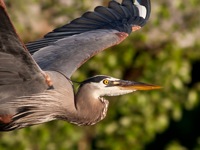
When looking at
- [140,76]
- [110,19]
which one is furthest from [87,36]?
[140,76]

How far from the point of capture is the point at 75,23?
7.28 metres

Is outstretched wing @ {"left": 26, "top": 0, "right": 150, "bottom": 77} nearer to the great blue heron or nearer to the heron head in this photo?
the great blue heron

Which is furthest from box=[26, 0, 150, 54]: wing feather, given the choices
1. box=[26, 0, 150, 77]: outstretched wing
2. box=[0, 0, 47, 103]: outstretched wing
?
box=[0, 0, 47, 103]: outstretched wing

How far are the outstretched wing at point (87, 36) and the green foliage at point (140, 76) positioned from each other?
1286mm

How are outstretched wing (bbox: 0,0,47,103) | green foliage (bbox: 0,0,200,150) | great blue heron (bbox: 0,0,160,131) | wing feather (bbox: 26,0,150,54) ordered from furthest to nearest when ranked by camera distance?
1. green foliage (bbox: 0,0,200,150)
2. wing feather (bbox: 26,0,150,54)
3. great blue heron (bbox: 0,0,160,131)
4. outstretched wing (bbox: 0,0,47,103)

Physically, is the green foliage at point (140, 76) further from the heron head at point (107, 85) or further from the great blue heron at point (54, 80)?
the heron head at point (107, 85)

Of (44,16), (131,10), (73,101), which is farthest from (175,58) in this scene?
(73,101)

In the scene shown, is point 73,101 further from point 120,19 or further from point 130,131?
point 130,131

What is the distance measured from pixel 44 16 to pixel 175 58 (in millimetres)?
1567

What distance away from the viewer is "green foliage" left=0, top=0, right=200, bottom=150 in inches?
349

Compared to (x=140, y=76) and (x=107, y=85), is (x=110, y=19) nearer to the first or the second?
(x=107, y=85)

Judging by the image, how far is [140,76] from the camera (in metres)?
9.91

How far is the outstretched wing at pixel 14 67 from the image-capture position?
538 cm

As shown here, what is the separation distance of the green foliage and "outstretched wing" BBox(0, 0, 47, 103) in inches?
103
